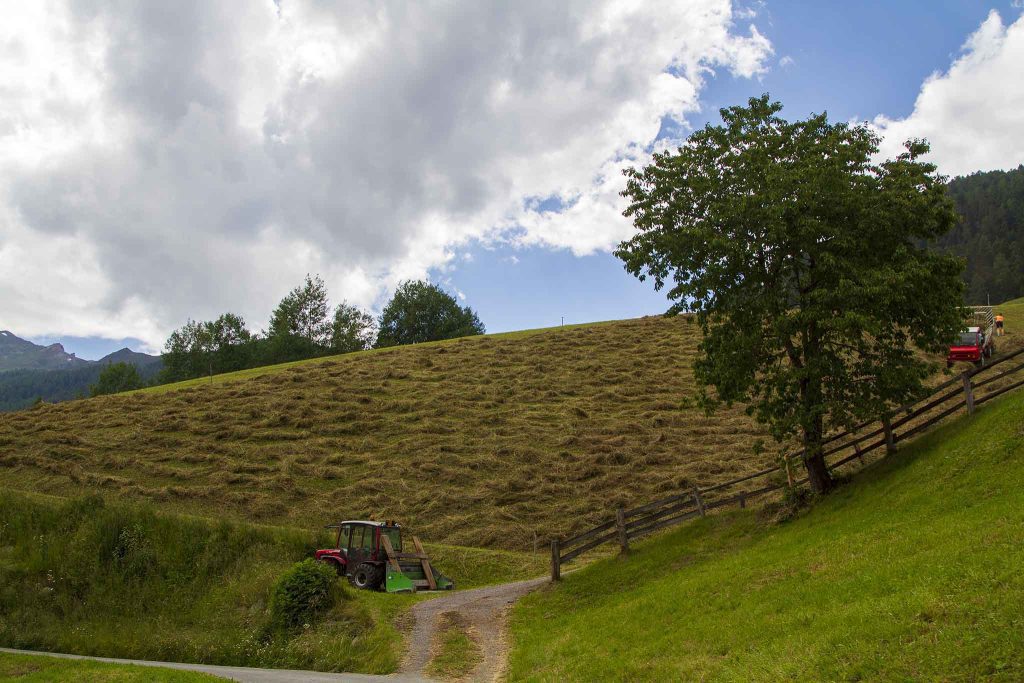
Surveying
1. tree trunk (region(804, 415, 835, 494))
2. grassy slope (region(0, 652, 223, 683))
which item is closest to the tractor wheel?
grassy slope (region(0, 652, 223, 683))

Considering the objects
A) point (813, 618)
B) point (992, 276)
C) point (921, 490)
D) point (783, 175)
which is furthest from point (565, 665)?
point (992, 276)

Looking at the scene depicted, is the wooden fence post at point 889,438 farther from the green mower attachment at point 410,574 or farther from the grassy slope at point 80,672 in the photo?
the grassy slope at point 80,672

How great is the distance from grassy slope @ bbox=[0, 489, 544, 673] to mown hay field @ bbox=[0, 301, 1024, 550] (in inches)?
163

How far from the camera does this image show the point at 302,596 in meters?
17.4

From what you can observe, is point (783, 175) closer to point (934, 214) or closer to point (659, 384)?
point (934, 214)

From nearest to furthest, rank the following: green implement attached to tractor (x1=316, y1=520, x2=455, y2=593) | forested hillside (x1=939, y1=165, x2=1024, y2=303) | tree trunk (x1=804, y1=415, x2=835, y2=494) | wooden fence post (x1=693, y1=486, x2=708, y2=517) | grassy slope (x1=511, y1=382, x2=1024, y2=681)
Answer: grassy slope (x1=511, y1=382, x2=1024, y2=681)
tree trunk (x1=804, y1=415, x2=835, y2=494)
green implement attached to tractor (x1=316, y1=520, x2=455, y2=593)
wooden fence post (x1=693, y1=486, x2=708, y2=517)
forested hillside (x1=939, y1=165, x2=1024, y2=303)

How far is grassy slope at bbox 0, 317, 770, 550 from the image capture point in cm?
2861

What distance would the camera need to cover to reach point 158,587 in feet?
69.4

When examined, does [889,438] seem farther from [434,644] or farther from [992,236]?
[992,236]

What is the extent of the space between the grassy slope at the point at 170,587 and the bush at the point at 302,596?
1.38 feet

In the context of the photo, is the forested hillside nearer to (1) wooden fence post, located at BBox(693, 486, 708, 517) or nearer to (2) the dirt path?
(1) wooden fence post, located at BBox(693, 486, 708, 517)

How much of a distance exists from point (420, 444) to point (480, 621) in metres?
18.2

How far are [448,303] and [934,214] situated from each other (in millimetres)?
90449

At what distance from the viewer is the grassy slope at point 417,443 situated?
28609 mm
